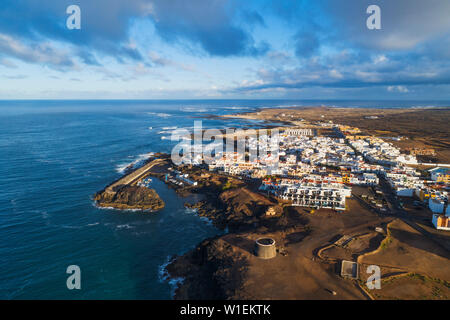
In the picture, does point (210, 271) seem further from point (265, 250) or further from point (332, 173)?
point (332, 173)

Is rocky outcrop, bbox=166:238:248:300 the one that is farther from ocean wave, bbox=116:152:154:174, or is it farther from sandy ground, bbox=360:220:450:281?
ocean wave, bbox=116:152:154:174

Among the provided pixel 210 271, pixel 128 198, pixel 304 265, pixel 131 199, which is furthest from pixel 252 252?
pixel 128 198

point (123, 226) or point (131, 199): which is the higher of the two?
point (131, 199)

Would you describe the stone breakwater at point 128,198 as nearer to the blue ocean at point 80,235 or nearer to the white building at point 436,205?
the blue ocean at point 80,235

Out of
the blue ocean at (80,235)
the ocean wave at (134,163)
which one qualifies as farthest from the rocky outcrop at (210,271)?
the ocean wave at (134,163)

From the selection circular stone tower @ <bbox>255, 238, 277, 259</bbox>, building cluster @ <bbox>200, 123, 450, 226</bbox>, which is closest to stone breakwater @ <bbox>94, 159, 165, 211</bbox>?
building cluster @ <bbox>200, 123, 450, 226</bbox>

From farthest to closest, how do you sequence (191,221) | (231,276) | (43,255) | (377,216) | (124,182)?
1. (124,182)
2. (191,221)
3. (377,216)
4. (43,255)
5. (231,276)

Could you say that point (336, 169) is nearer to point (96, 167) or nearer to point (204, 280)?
point (204, 280)
